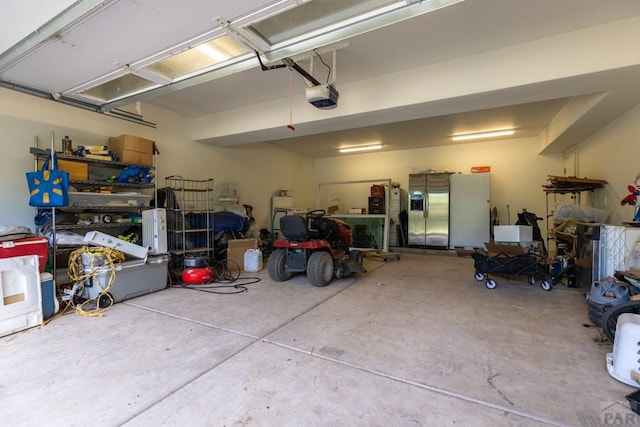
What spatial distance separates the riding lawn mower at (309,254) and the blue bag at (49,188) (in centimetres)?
251

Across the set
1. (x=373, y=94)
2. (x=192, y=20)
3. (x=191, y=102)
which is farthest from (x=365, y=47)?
(x=191, y=102)

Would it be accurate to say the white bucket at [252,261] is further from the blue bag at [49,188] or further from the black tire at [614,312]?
the black tire at [614,312]

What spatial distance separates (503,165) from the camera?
23.8ft

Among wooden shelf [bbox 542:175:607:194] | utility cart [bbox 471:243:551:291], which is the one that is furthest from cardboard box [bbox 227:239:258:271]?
wooden shelf [bbox 542:175:607:194]

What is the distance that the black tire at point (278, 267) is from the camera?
4.16 meters

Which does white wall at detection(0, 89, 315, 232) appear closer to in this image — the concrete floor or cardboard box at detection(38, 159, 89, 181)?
cardboard box at detection(38, 159, 89, 181)

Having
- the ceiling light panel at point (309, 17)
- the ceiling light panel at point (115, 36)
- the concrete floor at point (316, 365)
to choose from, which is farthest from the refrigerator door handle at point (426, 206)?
the ceiling light panel at point (115, 36)

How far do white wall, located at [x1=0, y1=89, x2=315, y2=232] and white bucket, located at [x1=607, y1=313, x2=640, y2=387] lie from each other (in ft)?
19.0

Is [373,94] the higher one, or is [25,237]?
[373,94]

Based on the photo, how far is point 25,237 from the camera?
2.82 metres

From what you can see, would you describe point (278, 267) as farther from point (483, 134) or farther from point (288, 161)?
point (483, 134)

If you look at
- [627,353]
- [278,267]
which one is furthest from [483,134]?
[627,353]

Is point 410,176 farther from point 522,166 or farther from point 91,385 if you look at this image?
point 91,385

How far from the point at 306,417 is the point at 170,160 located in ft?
16.2
